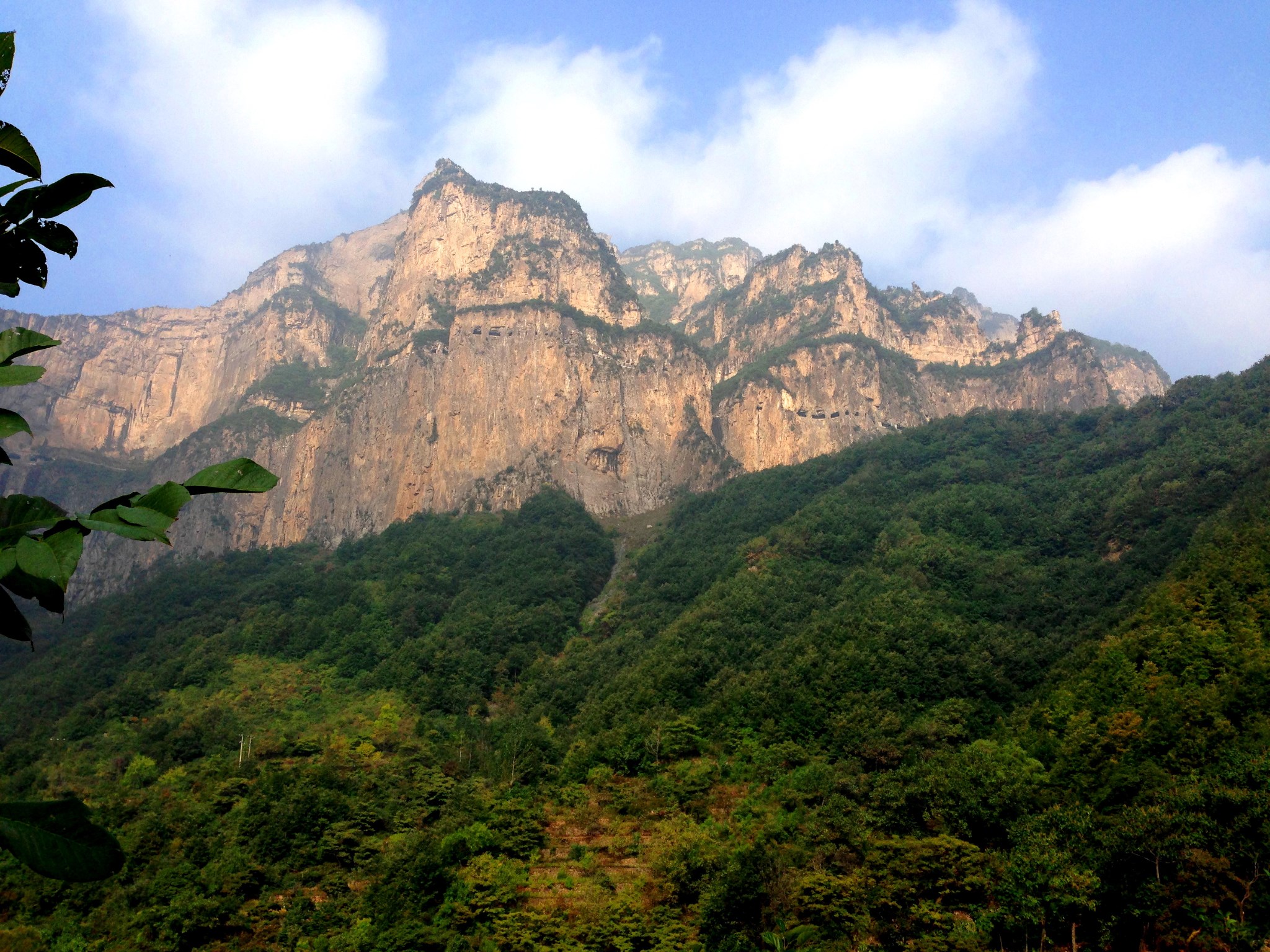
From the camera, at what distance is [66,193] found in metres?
2.36

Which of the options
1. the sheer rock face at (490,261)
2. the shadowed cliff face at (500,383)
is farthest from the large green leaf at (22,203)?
the sheer rock face at (490,261)

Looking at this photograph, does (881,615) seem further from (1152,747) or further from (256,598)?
(256,598)

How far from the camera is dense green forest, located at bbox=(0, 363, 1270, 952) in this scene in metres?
21.0

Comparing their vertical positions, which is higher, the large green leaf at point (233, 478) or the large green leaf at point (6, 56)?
the large green leaf at point (6, 56)

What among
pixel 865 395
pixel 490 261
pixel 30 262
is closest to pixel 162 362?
pixel 490 261

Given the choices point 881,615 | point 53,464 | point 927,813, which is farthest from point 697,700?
point 53,464

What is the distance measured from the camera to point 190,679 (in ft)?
204

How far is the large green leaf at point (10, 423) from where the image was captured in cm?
220

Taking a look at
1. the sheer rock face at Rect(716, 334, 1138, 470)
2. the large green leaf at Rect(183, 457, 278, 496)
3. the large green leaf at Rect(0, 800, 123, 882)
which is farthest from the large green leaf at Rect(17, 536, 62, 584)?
the sheer rock face at Rect(716, 334, 1138, 470)

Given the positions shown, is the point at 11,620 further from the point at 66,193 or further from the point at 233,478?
the point at 66,193

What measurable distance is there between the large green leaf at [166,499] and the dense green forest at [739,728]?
1836cm

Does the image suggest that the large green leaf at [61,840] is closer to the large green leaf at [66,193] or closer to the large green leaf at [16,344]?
the large green leaf at [16,344]

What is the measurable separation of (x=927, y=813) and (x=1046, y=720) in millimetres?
10320

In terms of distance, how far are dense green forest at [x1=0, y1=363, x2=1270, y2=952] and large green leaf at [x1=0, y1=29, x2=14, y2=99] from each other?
19.1 m
